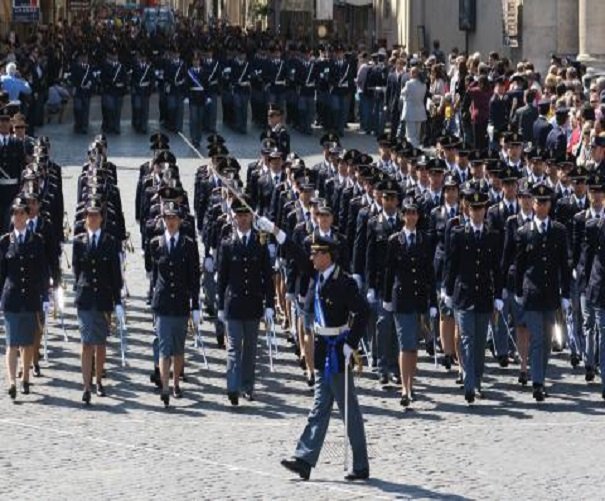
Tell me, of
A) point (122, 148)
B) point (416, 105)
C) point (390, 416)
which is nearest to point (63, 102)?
→ point (122, 148)

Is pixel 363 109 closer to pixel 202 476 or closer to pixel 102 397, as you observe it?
pixel 102 397

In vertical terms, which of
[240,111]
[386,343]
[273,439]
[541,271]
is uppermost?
[541,271]

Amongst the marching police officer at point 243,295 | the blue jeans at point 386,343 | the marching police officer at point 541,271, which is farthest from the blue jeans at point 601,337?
the marching police officer at point 243,295

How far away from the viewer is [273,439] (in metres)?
16.5

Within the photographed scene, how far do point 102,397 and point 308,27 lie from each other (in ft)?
150

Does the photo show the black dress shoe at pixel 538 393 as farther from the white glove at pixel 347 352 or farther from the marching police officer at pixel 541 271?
the white glove at pixel 347 352

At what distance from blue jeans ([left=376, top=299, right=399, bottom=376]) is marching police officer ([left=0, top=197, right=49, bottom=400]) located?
105 inches

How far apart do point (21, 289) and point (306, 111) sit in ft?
66.8

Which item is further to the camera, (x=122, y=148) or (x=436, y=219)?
(x=122, y=148)

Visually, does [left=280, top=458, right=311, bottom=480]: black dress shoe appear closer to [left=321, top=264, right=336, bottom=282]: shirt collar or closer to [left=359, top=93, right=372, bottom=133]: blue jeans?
[left=321, top=264, right=336, bottom=282]: shirt collar

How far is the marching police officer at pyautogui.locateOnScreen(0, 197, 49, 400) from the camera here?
1814 centimetres

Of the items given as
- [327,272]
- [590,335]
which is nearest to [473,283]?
[590,335]

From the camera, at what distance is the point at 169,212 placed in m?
18.3

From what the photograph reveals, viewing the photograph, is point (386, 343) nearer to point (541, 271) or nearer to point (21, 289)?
point (541, 271)
